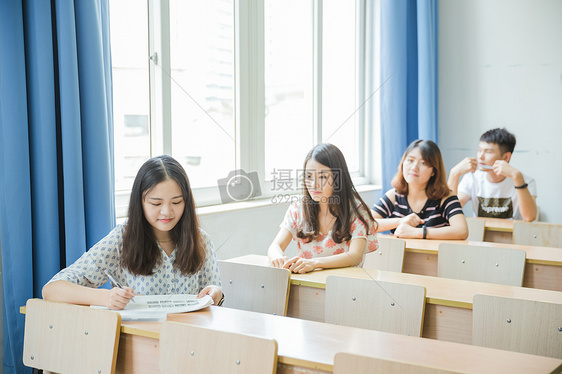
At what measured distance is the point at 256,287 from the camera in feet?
7.35

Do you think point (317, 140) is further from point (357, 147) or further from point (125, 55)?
A: point (125, 55)

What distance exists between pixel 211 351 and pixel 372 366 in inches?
16.3

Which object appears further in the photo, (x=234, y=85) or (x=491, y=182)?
(x=491, y=182)

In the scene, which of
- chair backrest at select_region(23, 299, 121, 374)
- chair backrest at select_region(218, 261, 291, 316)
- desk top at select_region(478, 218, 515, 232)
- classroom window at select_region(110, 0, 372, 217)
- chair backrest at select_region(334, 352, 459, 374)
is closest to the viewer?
chair backrest at select_region(334, 352, 459, 374)

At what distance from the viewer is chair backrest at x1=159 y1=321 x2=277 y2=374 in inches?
54.2

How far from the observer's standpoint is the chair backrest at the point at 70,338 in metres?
1.59

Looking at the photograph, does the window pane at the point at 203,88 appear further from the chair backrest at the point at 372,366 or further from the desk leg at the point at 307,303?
the chair backrest at the point at 372,366

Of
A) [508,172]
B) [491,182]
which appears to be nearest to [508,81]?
[491,182]

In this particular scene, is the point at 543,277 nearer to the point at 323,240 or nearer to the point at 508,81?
the point at 323,240

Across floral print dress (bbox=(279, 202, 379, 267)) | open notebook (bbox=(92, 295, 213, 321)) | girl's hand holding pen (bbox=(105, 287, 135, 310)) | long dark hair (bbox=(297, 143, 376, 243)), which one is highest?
long dark hair (bbox=(297, 143, 376, 243))

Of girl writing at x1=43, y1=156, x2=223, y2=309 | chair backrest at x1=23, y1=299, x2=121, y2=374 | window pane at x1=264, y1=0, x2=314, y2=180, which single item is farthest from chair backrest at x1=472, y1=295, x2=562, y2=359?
window pane at x1=264, y1=0, x2=314, y2=180

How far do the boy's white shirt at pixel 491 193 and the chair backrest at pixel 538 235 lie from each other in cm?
63

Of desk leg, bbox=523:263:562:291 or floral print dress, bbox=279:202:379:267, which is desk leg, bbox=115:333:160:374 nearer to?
floral print dress, bbox=279:202:379:267

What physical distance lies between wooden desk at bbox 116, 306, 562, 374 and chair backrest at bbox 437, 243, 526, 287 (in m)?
1.08
